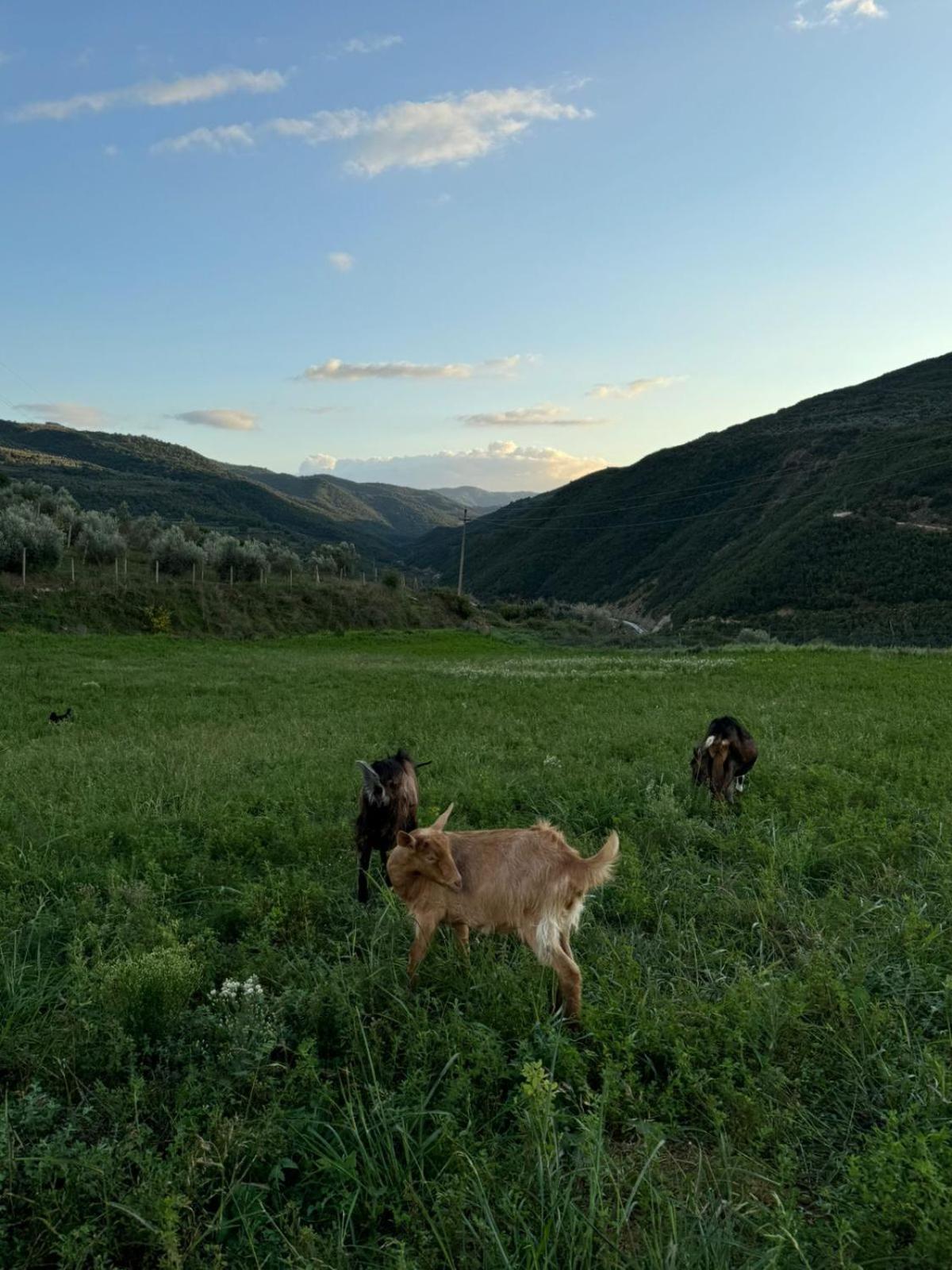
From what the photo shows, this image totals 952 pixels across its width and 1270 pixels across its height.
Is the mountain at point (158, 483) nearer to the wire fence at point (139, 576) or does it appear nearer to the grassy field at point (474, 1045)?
the wire fence at point (139, 576)

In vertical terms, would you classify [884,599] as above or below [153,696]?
above

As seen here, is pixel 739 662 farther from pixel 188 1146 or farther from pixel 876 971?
pixel 188 1146

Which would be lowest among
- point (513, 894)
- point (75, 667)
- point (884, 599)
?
point (75, 667)

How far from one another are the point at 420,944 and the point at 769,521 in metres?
90.7

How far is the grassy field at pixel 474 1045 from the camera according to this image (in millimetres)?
2404

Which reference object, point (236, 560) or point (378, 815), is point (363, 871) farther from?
point (236, 560)

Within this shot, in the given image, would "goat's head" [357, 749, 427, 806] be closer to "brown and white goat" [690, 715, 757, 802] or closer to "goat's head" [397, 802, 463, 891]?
"goat's head" [397, 802, 463, 891]

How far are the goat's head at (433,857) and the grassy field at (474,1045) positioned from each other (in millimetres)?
581

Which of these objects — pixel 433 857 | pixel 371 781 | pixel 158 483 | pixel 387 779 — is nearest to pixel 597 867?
pixel 433 857

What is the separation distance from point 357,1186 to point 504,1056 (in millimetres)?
926

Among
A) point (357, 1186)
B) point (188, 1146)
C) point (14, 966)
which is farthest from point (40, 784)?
point (357, 1186)

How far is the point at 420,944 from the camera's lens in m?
3.89

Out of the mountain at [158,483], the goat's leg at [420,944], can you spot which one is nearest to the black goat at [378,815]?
the goat's leg at [420,944]

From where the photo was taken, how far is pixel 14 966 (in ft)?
12.6
